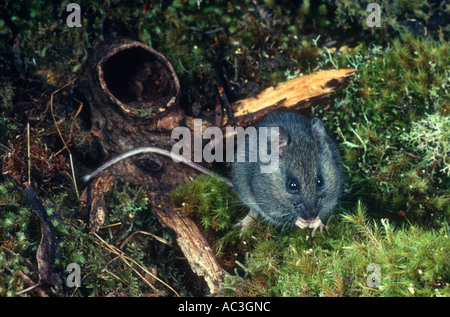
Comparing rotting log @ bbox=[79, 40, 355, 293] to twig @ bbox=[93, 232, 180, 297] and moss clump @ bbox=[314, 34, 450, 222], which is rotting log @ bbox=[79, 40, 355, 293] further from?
moss clump @ bbox=[314, 34, 450, 222]

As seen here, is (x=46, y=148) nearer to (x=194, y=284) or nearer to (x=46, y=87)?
(x=46, y=87)

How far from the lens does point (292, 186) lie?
4371mm

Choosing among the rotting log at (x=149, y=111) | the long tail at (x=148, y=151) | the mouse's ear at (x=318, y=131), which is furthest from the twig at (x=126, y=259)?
the mouse's ear at (x=318, y=131)

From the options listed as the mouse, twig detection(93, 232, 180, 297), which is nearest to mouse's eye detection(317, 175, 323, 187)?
the mouse

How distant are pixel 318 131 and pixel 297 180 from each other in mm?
645

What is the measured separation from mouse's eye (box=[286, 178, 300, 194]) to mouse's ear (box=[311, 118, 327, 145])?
58 cm

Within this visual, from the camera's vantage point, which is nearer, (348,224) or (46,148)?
(348,224)

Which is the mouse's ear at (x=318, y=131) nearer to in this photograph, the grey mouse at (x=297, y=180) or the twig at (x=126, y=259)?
the grey mouse at (x=297, y=180)

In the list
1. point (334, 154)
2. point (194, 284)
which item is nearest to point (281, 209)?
point (334, 154)

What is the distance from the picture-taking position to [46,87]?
5133 millimetres

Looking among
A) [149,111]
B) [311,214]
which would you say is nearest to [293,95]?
[311,214]

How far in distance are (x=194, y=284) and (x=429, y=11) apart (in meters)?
4.90

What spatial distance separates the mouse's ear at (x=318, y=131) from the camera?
447 centimetres

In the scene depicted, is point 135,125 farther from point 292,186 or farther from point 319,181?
point 319,181
